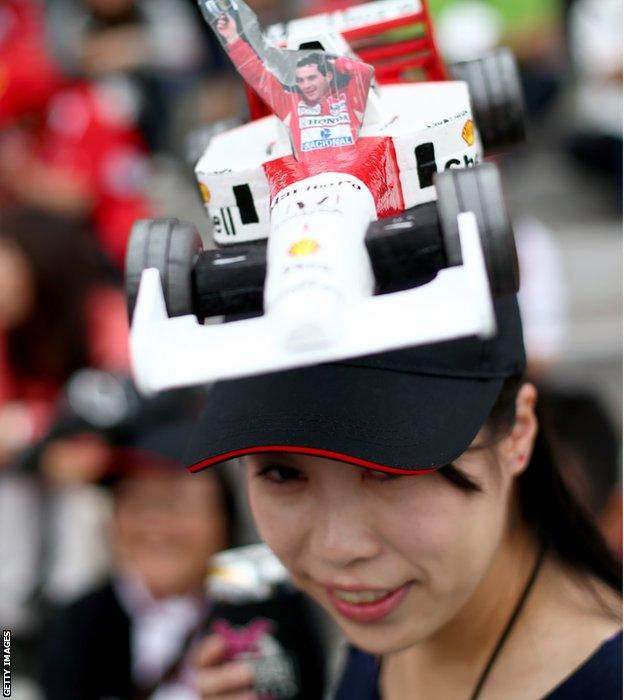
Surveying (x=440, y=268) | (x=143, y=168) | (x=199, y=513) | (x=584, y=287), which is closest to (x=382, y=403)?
(x=440, y=268)

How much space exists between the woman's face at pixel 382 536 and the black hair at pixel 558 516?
0.87 feet

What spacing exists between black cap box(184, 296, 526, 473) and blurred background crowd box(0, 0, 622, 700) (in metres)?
0.48

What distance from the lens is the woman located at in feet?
4.71

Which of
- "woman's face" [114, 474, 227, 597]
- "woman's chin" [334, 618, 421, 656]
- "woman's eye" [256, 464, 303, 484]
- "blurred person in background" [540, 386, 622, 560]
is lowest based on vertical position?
"blurred person in background" [540, 386, 622, 560]

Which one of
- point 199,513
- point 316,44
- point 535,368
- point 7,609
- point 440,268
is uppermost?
point 316,44

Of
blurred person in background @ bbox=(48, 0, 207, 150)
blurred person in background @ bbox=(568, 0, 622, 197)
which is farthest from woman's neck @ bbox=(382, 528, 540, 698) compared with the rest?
blurred person in background @ bbox=(48, 0, 207, 150)

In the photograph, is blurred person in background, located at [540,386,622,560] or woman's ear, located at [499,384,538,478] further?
blurred person in background, located at [540,386,622,560]

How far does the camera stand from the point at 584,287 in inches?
176

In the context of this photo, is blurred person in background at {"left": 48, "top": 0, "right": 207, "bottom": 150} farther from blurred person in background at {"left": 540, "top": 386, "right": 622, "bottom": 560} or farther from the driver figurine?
the driver figurine

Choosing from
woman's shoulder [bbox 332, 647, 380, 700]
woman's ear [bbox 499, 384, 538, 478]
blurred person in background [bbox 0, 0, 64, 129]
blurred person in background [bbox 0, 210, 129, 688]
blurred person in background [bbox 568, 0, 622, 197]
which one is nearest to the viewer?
woman's ear [bbox 499, 384, 538, 478]

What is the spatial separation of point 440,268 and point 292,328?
27 centimetres

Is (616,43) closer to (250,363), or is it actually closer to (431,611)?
(431,611)

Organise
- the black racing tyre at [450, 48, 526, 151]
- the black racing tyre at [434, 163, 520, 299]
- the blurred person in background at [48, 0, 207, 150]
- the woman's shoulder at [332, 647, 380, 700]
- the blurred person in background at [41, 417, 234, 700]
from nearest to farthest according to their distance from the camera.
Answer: the black racing tyre at [434, 163, 520, 299] < the black racing tyre at [450, 48, 526, 151] < the woman's shoulder at [332, 647, 380, 700] < the blurred person in background at [41, 417, 234, 700] < the blurred person in background at [48, 0, 207, 150]

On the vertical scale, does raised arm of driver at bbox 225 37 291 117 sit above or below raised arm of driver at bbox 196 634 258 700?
above
